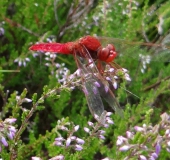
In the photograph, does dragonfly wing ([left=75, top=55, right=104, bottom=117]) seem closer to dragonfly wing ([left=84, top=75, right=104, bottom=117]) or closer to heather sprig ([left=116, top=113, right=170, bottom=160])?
dragonfly wing ([left=84, top=75, right=104, bottom=117])

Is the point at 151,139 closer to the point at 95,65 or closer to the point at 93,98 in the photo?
the point at 93,98

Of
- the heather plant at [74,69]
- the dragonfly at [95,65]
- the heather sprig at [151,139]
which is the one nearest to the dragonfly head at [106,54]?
the dragonfly at [95,65]

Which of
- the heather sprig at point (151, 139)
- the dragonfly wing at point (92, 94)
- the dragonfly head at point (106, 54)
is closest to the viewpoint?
the heather sprig at point (151, 139)

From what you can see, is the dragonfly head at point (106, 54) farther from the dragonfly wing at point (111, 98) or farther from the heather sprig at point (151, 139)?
the heather sprig at point (151, 139)

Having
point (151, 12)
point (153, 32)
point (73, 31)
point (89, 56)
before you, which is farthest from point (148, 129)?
point (153, 32)

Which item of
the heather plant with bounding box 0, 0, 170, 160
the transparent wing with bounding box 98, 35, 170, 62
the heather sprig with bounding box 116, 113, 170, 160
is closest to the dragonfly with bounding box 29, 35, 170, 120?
the transparent wing with bounding box 98, 35, 170, 62

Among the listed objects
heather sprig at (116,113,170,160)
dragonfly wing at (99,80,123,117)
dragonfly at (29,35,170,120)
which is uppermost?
dragonfly at (29,35,170,120)

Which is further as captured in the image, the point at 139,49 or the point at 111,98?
the point at 139,49

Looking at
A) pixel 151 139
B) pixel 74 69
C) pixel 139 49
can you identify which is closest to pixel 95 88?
pixel 151 139
